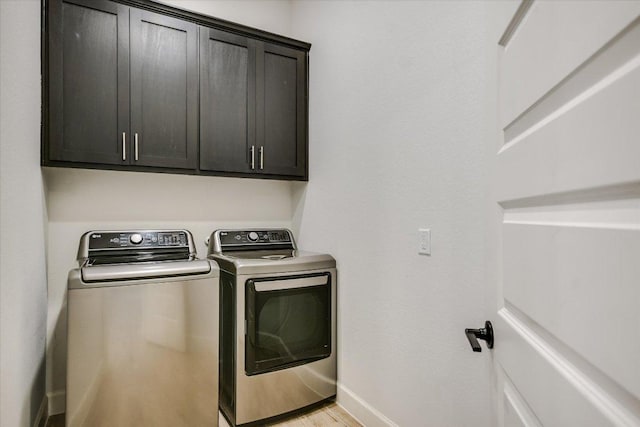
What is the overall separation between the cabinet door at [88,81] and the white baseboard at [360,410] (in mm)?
1897

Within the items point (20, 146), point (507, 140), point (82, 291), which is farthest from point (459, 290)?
point (20, 146)

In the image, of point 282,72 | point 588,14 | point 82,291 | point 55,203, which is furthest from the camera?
point 282,72

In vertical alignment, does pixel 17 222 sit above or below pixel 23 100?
below

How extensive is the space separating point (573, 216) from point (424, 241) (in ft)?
3.73

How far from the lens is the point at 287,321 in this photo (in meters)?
2.10

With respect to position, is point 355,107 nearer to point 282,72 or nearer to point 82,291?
point 282,72

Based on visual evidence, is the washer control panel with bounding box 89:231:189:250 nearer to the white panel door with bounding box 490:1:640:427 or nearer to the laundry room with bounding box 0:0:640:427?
the laundry room with bounding box 0:0:640:427

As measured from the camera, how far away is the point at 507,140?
810 mm


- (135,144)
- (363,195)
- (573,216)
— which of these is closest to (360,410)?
(363,195)

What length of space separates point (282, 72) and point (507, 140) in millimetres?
2001

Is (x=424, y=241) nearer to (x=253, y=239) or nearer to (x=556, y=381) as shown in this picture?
(x=556, y=381)

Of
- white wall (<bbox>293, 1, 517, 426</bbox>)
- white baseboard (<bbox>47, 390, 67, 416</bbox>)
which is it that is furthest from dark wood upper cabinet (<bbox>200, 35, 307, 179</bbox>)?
white baseboard (<bbox>47, 390, 67, 416</bbox>)

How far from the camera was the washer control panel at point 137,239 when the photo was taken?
209 centimetres

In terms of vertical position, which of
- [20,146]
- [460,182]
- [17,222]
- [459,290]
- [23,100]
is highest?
[23,100]
